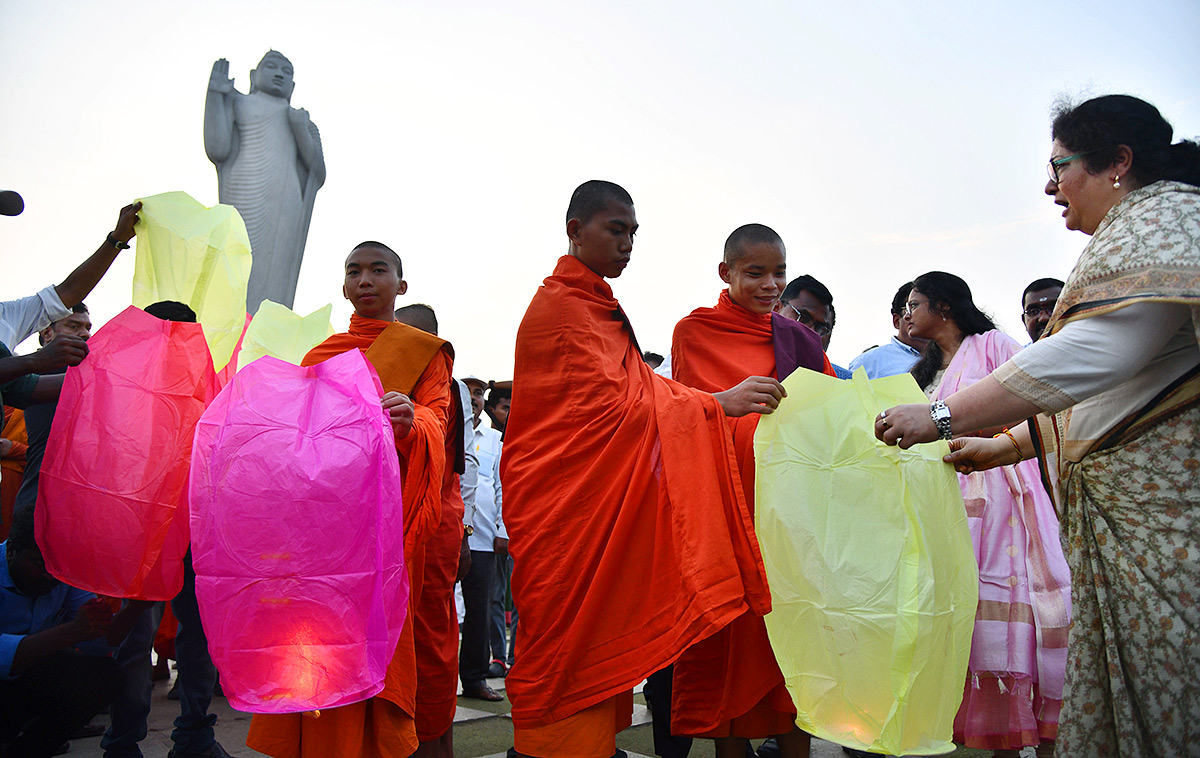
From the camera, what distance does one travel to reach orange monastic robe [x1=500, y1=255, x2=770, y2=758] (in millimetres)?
2707

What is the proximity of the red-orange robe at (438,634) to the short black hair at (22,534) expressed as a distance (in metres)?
1.45

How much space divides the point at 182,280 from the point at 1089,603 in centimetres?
330

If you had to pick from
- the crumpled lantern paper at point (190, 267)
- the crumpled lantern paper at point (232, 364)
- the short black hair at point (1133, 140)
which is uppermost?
the short black hair at point (1133, 140)

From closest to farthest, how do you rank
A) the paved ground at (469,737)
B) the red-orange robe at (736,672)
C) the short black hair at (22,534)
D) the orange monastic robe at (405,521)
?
the orange monastic robe at (405,521)
the red-orange robe at (736,672)
the short black hair at (22,534)
the paved ground at (469,737)

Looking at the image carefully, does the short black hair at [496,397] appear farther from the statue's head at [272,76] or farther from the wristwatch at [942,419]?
the wristwatch at [942,419]

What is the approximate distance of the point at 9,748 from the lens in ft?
9.27

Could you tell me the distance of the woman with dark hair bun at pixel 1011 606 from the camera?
11.2ft

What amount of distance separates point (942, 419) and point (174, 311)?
304 centimetres

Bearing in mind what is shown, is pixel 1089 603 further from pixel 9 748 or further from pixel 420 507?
pixel 9 748

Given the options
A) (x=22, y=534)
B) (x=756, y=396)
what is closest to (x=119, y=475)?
(x=22, y=534)

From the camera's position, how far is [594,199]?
11.6 feet

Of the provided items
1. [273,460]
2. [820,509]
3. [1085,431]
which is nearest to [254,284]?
[273,460]

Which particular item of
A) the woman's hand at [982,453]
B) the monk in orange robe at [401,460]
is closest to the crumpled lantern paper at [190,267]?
the monk in orange robe at [401,460]

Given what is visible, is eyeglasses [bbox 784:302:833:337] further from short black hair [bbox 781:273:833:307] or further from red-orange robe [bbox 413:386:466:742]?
red-orange robe [bbox 413:386:466:742]
